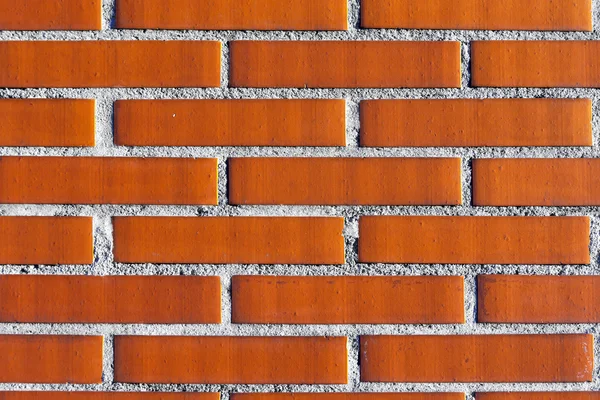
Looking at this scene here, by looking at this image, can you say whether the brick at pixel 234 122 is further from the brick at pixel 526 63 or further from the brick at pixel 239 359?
the brick at pixel 239 359

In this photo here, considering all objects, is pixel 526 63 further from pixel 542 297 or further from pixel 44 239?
pixel 44 239

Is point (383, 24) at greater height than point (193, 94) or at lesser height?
greater

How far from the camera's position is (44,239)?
1006 millimetres

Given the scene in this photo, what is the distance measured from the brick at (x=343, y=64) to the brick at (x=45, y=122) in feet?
1.01

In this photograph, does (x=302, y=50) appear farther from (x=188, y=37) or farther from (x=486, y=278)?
(x=486, y=278)

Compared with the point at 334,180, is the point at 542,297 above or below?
below

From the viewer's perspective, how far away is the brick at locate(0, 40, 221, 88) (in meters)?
1.00

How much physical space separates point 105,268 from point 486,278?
0.76 metres

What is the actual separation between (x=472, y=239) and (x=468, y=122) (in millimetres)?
231

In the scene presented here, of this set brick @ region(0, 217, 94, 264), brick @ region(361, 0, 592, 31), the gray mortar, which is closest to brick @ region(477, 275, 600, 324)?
the gray mortar

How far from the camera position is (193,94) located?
101 centimetres

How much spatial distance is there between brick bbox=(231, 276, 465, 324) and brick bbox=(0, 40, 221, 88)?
42 cm

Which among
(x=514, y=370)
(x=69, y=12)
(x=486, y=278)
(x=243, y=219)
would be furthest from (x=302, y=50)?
(x=514, y=370)

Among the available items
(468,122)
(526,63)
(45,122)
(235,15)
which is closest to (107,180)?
(45,122)
